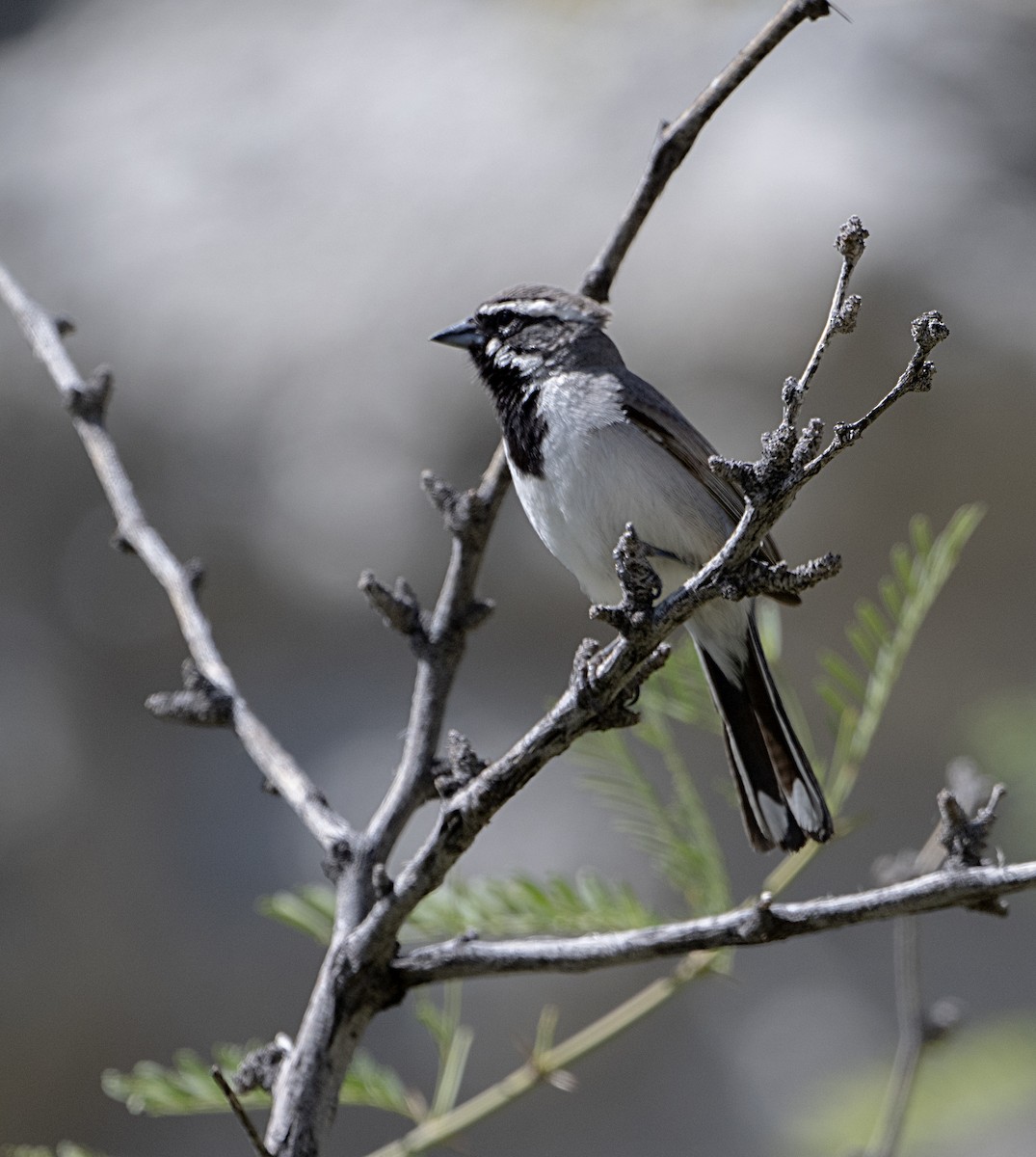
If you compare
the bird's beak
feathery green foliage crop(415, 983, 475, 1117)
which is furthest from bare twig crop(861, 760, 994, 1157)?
the bird's beak

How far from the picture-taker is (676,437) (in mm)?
2596

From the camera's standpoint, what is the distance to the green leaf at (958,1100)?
314cm

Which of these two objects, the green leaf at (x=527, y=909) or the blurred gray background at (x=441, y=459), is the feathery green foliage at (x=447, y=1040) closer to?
the green leaf at (x=527, y=909)

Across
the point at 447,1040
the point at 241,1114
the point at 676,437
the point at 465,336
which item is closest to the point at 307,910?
the point at 447,1040

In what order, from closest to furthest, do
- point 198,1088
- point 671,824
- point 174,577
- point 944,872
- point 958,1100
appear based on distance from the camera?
point 944,872, point 198,1088, point 671,824, point 174,577, point 958,1100

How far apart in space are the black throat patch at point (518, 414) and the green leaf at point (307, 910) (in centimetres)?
85

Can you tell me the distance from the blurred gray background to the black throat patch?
12.1 ft

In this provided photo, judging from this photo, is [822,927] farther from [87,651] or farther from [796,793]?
[87,651]

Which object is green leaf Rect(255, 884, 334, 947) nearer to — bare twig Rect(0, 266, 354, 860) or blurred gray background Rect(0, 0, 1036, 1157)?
bare twig Rect(0, 266, 354, 860)

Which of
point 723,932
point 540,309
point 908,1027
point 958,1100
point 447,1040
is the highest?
point 540,309

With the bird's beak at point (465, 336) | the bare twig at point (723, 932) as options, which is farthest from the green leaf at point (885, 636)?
the bird's beak at point (465, 336)

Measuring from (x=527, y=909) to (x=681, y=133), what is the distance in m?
1.33

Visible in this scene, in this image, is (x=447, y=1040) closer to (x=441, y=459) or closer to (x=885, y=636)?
(x=885, y=636)

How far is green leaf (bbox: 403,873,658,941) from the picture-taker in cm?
212
